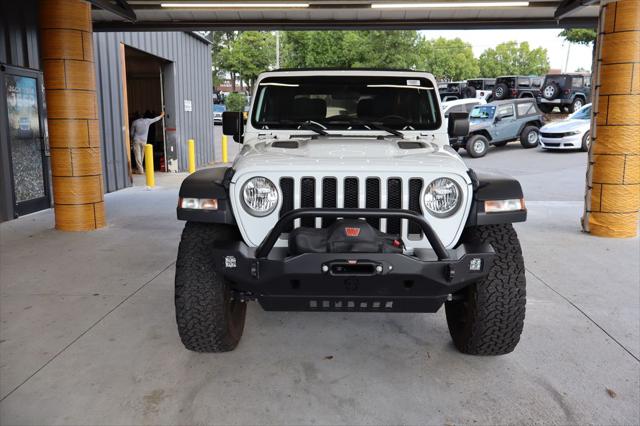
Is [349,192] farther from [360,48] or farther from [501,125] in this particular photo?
[360,48]

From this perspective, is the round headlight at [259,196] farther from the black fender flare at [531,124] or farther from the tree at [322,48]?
the tree at [322,48]

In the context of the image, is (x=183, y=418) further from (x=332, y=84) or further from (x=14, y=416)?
(x=332, y=84)

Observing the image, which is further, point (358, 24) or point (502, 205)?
point (358, 24)

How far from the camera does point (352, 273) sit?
8.53 feet

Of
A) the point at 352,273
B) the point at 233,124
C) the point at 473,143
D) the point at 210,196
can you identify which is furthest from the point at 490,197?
the point at 473,143

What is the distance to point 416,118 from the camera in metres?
4.22

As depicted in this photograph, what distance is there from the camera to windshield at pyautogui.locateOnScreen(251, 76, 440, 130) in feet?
13.7

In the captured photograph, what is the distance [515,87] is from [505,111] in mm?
8454

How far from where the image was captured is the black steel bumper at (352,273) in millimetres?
Result: 2564

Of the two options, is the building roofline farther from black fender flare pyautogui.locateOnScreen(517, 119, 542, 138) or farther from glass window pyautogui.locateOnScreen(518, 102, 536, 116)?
black fender flare pyautogui.locateOnScreen(517, 119, 542, 138)

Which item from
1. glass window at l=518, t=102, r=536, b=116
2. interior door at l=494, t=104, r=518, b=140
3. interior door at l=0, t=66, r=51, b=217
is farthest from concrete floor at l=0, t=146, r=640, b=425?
glass window at l=518, t=102, r=536, b=116

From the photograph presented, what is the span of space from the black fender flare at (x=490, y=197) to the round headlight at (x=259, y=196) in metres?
1.03

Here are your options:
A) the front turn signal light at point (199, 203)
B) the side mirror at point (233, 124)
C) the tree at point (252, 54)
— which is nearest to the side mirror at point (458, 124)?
the side mirror at point (233, 124)

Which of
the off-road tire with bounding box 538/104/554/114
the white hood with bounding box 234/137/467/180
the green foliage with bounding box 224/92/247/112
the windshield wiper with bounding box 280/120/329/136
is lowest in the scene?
the white hood with bounding box 234/137/467/180
